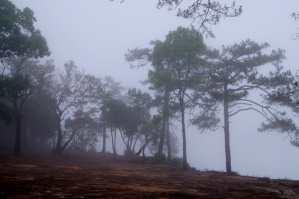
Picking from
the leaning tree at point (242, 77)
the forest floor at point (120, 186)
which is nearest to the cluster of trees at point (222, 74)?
the leaning tree at point (242, 77)

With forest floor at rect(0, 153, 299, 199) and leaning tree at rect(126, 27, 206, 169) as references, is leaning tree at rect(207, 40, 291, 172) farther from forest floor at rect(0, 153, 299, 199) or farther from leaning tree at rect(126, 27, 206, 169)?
forest floor at rect(0, 153, 299, 199)

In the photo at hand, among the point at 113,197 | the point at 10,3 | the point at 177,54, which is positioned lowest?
the point at 113,197

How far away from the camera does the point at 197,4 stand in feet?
31.3

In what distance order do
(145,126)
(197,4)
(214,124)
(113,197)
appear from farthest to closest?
1. (145,126)
2. (214,124)
3. (197,4)
4. (113,197)

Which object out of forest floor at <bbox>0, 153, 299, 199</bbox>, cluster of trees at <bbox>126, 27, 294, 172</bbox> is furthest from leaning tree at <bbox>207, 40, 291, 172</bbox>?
forest floor at <bbox>0, 153, 299, 199</bbox>

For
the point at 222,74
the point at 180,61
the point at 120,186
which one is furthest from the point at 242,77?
the point at 120,186

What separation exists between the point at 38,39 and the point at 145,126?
19.1 m

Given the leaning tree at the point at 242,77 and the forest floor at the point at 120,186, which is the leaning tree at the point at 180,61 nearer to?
the leaning tree at the point at 242,77

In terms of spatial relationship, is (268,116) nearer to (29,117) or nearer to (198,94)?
(198,94)

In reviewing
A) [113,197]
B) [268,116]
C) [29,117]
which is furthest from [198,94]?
[29,117]

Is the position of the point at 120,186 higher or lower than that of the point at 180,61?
lower

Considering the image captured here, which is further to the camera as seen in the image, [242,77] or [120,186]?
[242,77]

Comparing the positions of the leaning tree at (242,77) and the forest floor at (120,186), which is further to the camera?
the leaning tree at (242,77)

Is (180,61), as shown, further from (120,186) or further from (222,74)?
(120,186)
